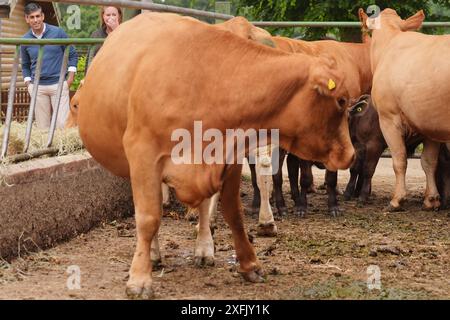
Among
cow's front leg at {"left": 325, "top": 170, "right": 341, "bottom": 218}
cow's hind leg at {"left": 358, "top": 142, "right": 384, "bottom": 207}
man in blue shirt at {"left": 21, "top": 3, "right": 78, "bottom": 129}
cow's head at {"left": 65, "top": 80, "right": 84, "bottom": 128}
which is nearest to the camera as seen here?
cow's head at {"left": 65, "top": 80, "right": 84, "bottom": 128}

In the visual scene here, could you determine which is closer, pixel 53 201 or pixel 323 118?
pixel 323 118

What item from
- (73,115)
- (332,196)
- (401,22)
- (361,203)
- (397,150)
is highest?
(401,22)

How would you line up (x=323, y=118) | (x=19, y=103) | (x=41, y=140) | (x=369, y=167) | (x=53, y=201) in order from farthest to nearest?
(x=19, y=103), (x=369, y=167), (x=41, y=140), (x=53, y=201), (x=323, y=118)

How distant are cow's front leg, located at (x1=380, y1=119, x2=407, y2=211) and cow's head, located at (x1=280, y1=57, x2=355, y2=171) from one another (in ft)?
13.8

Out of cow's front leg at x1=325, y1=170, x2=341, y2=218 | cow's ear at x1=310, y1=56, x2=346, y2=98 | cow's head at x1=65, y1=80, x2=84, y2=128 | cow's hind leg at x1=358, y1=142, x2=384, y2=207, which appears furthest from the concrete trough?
cow's hind leg at x1=358, y1=142, x2=384, y2=207

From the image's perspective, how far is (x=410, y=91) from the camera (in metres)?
9.79

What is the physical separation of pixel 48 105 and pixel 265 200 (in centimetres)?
216

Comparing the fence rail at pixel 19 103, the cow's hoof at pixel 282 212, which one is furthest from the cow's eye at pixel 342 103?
the fence rail at pixel 19 103

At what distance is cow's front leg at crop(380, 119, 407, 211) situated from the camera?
1020cm

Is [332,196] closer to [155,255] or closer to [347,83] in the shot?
[347,83]

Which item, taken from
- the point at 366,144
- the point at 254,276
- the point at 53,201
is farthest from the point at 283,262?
the point at 366,144

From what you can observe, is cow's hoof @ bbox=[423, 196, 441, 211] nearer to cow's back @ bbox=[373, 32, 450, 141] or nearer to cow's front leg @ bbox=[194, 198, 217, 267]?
cow's back @ bbox=[373, 32, 450, 141]
